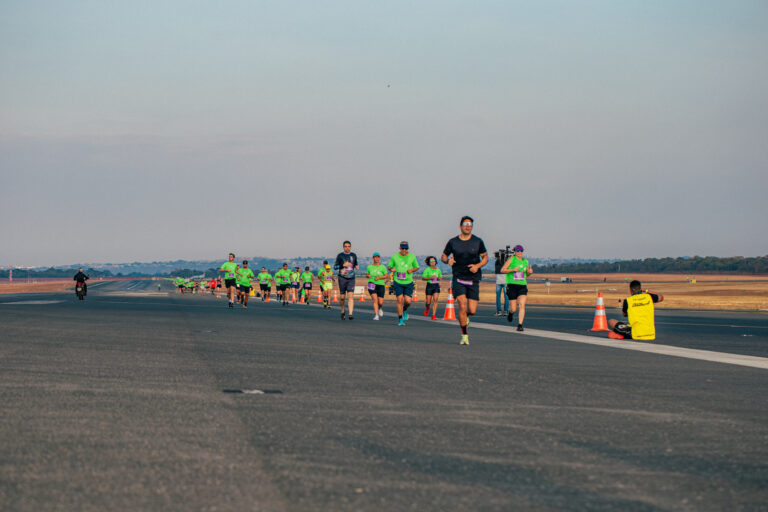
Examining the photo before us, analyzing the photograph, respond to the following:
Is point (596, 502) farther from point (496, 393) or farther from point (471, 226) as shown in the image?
point (471, 226)

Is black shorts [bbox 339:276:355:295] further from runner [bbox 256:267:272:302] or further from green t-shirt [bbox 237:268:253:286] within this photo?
runner [bbox 256:267:272:302]

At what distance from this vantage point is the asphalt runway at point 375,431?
14.8 ft

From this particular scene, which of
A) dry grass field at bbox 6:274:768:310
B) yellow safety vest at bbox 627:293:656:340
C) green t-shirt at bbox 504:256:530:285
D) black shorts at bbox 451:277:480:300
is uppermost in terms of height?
green t-shirt at bbox 504:256:530:285

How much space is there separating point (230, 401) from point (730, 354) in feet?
28.9

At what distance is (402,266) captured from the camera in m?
20.0

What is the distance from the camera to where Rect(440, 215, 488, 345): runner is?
47.0ft

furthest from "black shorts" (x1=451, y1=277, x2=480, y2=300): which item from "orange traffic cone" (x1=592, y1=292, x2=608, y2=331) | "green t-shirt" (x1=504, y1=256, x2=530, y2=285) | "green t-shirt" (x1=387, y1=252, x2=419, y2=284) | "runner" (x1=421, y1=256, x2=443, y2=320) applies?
"runner" (x1=421, y1=256, x2=443, y2=320)

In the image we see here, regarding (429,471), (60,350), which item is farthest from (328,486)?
(60,350)

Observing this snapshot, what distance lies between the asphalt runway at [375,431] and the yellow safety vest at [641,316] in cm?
352

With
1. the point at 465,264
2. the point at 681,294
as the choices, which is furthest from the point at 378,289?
the point at 681,294

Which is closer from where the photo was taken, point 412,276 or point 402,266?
point 412,276

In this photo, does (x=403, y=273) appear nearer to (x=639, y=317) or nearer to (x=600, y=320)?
(x=600, y=320)

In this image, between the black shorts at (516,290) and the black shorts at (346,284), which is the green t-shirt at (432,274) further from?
the black shorts at (516,290)

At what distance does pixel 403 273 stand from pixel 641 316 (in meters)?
5.87
